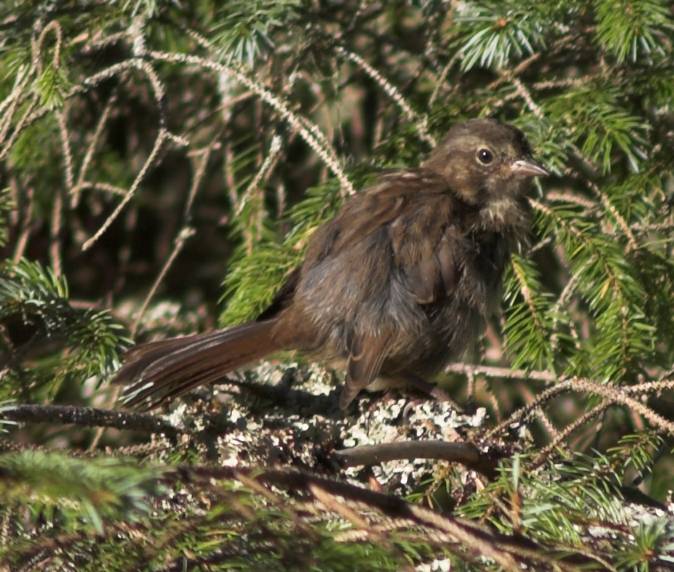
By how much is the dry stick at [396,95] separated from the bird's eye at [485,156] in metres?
0.31

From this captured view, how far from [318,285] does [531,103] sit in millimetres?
1049

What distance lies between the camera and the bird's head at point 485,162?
4.58 metres

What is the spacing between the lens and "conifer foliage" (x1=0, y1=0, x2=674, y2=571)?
210cm

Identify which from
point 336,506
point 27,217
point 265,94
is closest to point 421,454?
point 336,506

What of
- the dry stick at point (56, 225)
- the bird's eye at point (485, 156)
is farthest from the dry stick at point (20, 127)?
the bird's eye at point (485, 156)

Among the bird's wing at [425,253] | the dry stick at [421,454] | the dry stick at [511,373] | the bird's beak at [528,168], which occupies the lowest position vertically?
the dry stick at [511,373]

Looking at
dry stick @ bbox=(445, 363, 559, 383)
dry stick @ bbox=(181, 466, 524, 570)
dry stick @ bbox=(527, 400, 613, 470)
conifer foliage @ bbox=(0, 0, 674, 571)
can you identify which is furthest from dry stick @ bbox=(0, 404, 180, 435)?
A: dry stick @ bbox=(445, 363, 559, 383)

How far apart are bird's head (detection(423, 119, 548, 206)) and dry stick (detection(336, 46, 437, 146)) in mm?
144

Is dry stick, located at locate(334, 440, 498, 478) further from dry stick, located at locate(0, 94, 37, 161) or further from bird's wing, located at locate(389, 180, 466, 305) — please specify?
dry stick, located at locate(0, 94, 37, 161)

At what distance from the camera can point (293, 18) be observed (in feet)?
14.3

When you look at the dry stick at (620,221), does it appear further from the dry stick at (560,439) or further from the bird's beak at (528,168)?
the dry stick at (560,439)

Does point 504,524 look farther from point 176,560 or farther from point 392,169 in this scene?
point 392,169

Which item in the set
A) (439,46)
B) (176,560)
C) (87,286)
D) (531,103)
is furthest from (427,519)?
(87,286)

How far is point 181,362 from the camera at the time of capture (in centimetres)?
386
